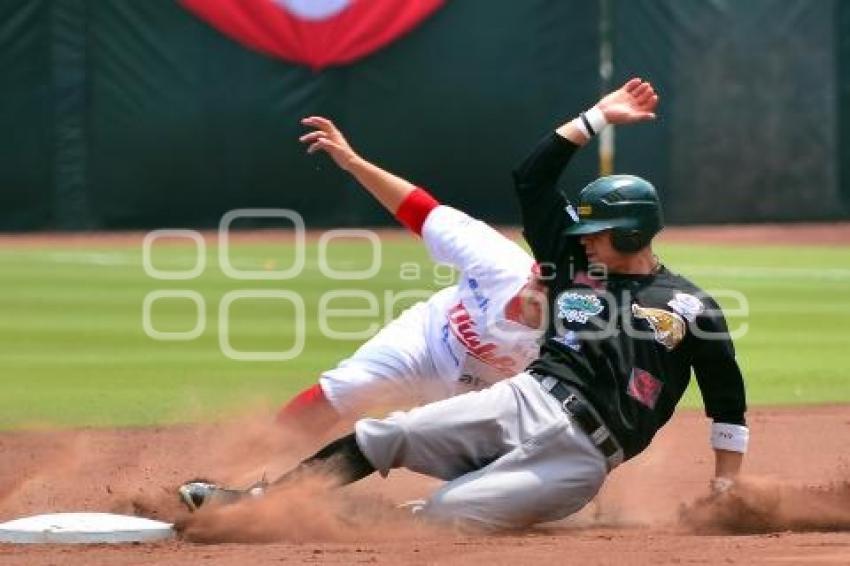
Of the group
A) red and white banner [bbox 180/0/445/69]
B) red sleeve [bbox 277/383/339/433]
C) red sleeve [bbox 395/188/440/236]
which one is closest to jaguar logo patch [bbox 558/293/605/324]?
red sleeve [bbox 395/188/440/236]

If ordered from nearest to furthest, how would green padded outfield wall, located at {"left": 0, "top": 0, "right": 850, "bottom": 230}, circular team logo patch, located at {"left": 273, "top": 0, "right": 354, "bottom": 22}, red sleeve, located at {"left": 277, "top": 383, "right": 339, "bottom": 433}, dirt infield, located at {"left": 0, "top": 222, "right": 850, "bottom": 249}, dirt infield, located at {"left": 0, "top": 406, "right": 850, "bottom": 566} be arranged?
dirt infield, located at {"left": 0, "top": 406, "right": 850, "bottom": 566}
red sleeve, located at {"left": 277, "top": 383, "right": 339, "bottom": 433}
dirt infield, located at {"left": 0, "top": 222, "right": 850, "bottom": 249}
green padded outfield wall, located at {"left": 0, "top": 0, "right": 850, "bottom": 230}
circular team logo patch, located at {"left": 273, "top": 0, "right": 354, "bottom": 22}

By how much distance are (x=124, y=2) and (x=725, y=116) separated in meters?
8.25

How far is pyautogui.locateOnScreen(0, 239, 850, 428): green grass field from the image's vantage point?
9453mm

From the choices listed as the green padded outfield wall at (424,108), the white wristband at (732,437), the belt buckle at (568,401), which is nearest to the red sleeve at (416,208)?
the belt buckle at (568,401)

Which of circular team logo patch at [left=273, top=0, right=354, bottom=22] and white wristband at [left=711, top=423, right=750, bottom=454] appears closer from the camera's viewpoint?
white wristband at [left=711, top=423, right=750, bottom=454]

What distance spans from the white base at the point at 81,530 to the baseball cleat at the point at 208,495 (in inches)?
6.1

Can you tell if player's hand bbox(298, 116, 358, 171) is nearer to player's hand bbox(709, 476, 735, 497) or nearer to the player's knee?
the player's knee

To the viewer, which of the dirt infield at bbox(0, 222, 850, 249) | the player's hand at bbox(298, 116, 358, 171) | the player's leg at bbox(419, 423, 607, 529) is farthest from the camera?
the dirt infield at bbox(0, 222, 850, 249)

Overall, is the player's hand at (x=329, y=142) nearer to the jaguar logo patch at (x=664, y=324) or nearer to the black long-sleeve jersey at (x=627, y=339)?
the black long-sleeve jersey at (x=627, y=339)

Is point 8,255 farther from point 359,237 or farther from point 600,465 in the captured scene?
point 600,465

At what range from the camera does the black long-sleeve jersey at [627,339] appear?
5.45 m

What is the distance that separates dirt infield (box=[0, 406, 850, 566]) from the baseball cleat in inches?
2.4

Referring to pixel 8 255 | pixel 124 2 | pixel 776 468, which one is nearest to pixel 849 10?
pixel 124 2

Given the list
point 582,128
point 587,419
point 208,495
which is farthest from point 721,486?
point 208,495
